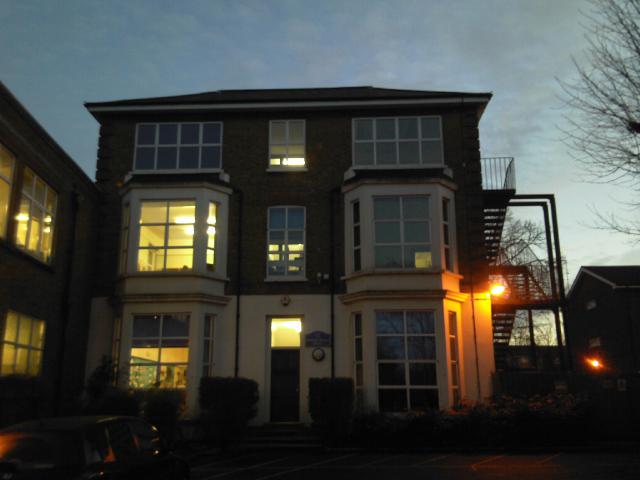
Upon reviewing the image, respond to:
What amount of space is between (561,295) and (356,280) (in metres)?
6.44

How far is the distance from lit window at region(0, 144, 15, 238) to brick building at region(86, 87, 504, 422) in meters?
4.49

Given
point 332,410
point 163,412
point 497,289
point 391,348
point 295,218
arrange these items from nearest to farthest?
1. point 163,412
2. point 332,410
3. point 391,348
4. point 295,218
5. point 497,289

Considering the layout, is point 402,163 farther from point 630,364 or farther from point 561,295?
point 630,364

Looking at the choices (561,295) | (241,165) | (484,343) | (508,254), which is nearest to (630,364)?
(508,254)

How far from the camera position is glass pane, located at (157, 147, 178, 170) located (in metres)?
19.8

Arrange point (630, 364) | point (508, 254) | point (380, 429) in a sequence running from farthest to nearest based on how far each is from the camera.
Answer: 1. point (508, 254)
2. point (630, 364)
3. point (380, 429)

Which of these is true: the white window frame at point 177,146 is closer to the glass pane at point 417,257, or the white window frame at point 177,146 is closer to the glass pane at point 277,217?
the glass pane at point 277,217

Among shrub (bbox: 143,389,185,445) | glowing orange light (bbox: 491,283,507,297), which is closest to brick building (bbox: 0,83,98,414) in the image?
shrub (bbox: 143,389,185,445)

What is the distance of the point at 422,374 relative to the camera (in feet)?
56.2

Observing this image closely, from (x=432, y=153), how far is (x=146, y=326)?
389 inches

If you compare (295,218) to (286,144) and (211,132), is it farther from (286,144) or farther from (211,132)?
(211,132)

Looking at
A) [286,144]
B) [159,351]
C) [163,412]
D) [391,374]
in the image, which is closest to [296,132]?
[286,144]

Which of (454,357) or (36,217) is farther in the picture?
(454,357)

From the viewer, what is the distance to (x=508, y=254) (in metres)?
36.3
